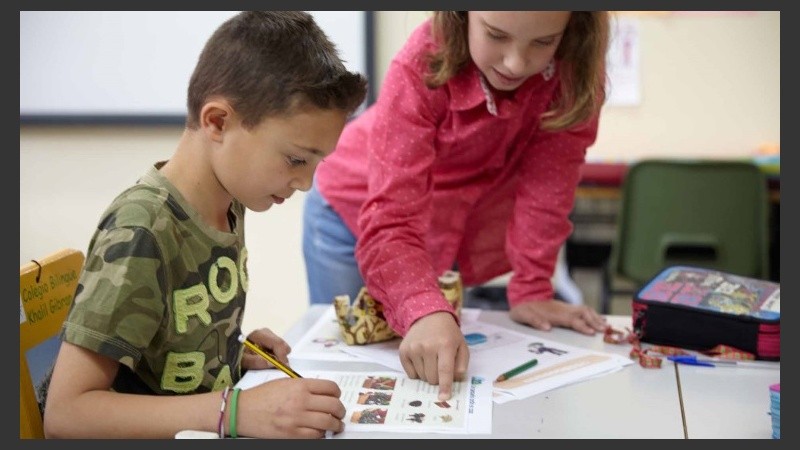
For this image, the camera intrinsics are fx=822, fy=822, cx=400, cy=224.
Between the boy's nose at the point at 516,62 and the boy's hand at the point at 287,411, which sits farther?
the boy's nose at the point at 516,62

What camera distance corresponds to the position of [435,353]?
1.06 metres

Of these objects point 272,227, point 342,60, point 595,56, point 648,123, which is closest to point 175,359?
point 342,60

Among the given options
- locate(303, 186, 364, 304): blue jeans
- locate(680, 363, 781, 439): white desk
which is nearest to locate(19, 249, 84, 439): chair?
locate(303, 186, 364, 304): blue jeans

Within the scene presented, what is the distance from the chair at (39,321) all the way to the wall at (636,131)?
56.9 inches

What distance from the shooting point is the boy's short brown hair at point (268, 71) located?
3.15ft

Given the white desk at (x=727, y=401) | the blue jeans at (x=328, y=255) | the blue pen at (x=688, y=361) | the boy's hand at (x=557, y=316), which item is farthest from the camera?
the blue jeans at (x=328, y=255)

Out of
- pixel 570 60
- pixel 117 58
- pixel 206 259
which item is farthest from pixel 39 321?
pixel 117 58

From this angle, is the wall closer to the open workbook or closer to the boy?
the open workbook

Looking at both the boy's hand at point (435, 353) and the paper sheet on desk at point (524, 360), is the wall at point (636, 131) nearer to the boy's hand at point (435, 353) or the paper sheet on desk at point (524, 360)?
the paper sheet on desk at point (524, 360)

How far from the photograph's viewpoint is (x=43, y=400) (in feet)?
3.31

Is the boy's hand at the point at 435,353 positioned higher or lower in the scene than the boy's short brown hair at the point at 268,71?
lower

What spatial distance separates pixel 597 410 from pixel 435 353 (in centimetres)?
21

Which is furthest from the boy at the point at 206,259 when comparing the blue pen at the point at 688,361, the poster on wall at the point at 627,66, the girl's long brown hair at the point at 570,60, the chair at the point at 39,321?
the poster on wall at the point at 627,66

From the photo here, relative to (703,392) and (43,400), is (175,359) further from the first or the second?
(703,392)
